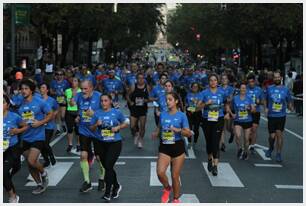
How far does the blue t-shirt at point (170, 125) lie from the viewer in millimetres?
8086

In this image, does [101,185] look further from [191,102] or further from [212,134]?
[191,102]

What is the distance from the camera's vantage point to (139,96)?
14195mm

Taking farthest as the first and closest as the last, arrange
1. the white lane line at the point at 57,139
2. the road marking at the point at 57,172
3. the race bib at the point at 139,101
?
1. the white lane line at the point at 57,139
2. the race bib at the point at 139,101
3. the road marking at the point at 57,172

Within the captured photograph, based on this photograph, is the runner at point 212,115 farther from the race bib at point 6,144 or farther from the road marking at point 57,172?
the race bib at point 6,144

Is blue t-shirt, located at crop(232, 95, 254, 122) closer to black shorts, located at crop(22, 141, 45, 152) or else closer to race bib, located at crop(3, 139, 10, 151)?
black shorts, located at crop(22, 141, 45, 152)

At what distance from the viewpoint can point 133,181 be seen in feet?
32.9

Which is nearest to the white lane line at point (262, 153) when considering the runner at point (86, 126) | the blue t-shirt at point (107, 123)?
the runner at point (86, 126)

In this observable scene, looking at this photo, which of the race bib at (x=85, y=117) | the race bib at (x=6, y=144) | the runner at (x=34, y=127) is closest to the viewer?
the race bib at (x=6, y=144)

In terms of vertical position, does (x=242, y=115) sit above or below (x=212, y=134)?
above

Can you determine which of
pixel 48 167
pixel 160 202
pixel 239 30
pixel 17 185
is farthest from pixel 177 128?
pixel 239 30

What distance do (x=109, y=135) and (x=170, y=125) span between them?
3.16 ft

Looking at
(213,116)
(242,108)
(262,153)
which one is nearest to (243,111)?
(242,108)

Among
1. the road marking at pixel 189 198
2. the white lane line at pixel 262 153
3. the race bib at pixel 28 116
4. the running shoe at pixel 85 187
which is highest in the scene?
the race bib at pixel 28 116

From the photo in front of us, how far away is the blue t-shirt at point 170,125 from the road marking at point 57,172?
8.09ft
